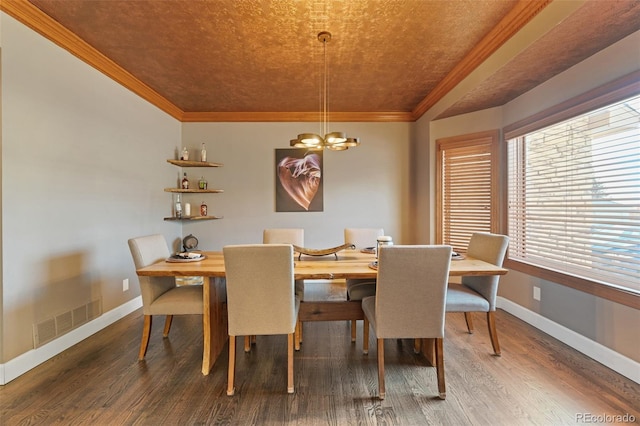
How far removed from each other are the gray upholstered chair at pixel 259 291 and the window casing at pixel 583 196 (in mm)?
2364

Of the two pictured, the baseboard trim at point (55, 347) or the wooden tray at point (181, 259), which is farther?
the wooden tray at point (181, 259)

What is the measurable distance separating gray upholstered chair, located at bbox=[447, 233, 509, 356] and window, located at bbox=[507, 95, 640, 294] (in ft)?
2.17

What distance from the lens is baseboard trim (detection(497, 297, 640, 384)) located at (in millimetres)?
1871

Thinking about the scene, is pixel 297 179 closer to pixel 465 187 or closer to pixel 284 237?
pixel 284 237

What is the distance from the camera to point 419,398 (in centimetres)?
171

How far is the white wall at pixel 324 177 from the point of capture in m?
4.14

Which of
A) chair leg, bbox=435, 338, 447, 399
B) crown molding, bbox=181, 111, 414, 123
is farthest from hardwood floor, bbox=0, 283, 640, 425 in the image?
crown molding, bbox=181, 111, 414, 123

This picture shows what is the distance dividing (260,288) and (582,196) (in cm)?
270

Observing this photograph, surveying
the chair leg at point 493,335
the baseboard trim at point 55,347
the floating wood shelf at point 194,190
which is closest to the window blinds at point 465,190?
the chair leg at point 493,335

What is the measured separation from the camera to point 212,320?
206cm

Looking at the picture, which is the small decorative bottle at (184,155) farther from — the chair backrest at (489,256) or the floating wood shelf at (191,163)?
the chair backrest at (489,256)

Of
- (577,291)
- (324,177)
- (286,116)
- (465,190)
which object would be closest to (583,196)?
(577,291)

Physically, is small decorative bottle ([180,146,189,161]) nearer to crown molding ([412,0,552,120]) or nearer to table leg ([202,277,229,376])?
table leg ([202,277,229,376])

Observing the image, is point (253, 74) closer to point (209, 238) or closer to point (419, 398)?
point (209, 238)
